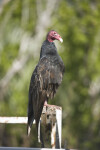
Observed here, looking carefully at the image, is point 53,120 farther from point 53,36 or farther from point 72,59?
point 72,59

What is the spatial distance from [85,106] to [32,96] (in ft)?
32.9

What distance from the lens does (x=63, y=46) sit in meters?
15.2

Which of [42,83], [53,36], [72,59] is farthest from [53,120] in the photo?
[72,59]

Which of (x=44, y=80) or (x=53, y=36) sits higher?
(x=53, y=36)

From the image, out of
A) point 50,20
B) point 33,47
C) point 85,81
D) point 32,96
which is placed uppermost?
point 50,20

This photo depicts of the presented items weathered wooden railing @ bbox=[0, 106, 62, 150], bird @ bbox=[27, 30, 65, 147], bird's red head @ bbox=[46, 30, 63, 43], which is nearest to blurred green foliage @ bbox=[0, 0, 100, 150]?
bird's red head @ bbox=[46, 30, 63, 43]

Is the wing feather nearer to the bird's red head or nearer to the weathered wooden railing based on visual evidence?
the weathered wooden railing

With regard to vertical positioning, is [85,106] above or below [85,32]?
below

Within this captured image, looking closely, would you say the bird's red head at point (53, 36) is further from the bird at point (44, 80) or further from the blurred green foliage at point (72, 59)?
the blurred green foliage at point (72, 59)

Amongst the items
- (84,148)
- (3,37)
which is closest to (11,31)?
(3,37)

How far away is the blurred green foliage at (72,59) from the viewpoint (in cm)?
1454

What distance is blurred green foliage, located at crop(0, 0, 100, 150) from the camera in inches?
572

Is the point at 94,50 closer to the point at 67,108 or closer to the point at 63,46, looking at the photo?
the point at 63,46

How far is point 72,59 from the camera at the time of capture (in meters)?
15.5
